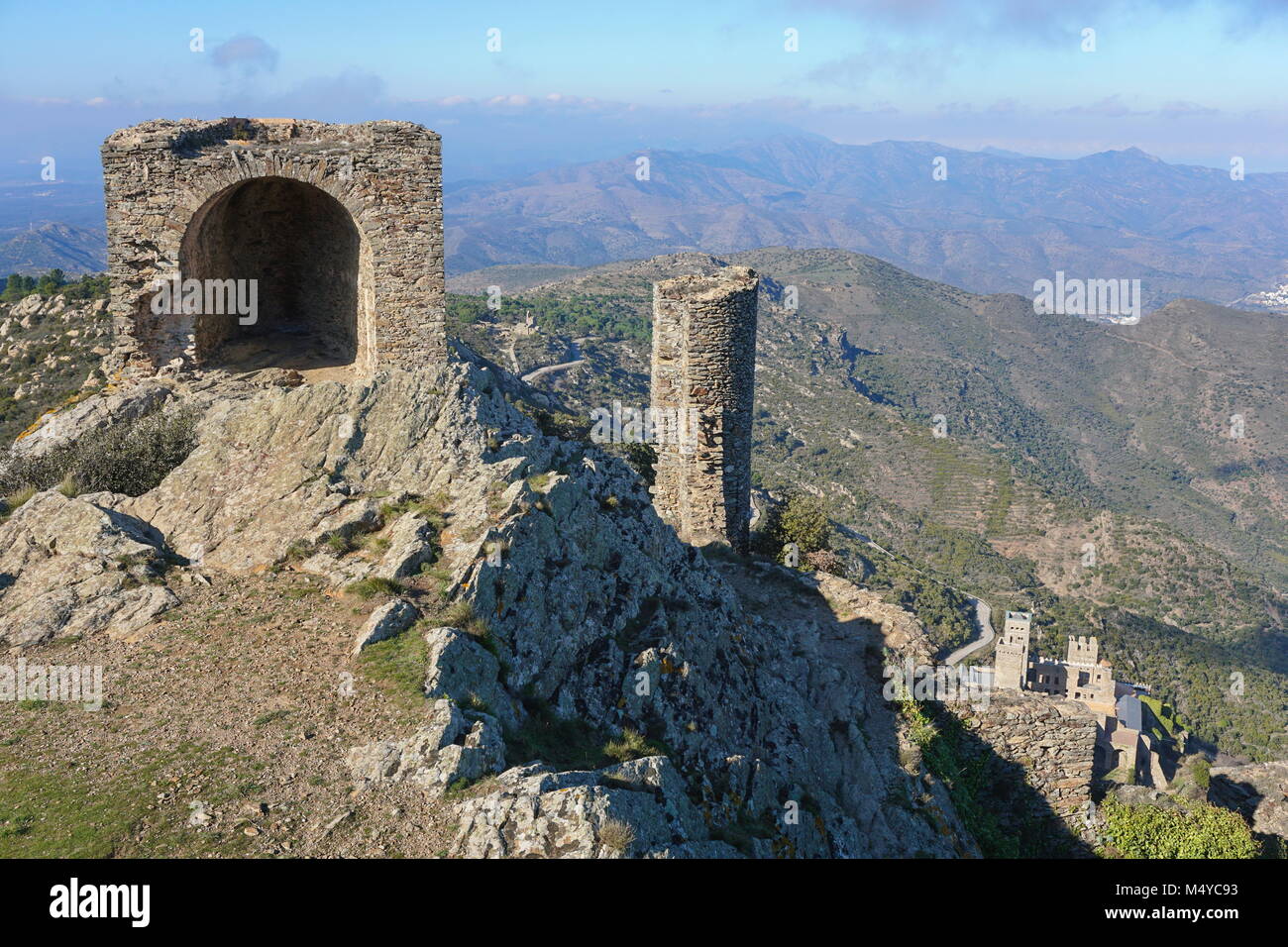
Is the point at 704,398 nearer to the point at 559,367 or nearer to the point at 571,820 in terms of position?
the point at 571,820

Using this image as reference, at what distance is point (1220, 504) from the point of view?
117188mm

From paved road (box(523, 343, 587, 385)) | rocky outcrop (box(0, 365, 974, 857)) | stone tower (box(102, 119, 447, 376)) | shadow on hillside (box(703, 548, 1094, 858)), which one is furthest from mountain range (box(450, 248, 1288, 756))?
stone tower (box(102, 119, 447, 376))

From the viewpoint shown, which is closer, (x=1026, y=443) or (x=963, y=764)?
(x=963, y=764)

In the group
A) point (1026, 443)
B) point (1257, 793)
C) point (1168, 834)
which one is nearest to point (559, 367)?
point (1257, 793)

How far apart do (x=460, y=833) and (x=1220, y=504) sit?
439 ft

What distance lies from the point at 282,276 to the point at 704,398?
7831 millimetres

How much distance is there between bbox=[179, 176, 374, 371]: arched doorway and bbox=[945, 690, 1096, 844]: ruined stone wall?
11.5m

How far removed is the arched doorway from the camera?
13.8 meters

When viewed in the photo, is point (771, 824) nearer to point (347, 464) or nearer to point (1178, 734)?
point (347, 464)

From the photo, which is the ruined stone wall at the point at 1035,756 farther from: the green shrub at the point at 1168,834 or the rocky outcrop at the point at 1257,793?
the rocky outcrop at the point at 1257,793

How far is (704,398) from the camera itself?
1752 centimetres

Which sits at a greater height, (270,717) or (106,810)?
(270,717)

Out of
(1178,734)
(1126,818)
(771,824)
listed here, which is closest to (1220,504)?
(1178,734)

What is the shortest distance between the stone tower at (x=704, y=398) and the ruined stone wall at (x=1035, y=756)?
236 inches
